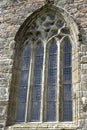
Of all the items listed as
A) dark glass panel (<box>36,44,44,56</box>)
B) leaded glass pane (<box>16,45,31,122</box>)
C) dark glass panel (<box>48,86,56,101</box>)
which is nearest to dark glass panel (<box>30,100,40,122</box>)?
leaded glass pane (<box>16,45,31,122</box>)

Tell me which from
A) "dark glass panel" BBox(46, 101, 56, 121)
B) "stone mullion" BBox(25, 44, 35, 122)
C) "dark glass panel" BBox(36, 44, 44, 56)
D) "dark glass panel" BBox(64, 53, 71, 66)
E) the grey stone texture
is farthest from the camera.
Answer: "dark glass panel" BBox(36, 44, 44, 56)

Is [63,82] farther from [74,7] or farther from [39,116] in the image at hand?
[74,7]

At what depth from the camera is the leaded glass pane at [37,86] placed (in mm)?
6807

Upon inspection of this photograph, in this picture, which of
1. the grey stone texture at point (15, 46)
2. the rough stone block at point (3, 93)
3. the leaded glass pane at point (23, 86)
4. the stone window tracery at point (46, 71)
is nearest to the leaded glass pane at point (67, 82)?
the stone window tracery at point (46, 71)

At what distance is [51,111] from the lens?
6750mm

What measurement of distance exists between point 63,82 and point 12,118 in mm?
1660

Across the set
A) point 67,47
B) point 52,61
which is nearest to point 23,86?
point 52,61

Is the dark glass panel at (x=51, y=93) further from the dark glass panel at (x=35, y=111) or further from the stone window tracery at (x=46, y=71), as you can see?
the dark glass panel at (x=35, y=111)

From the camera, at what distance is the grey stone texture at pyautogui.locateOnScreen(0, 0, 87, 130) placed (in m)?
6.36

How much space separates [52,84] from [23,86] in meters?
0.82

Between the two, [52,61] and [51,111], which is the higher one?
[52,61]

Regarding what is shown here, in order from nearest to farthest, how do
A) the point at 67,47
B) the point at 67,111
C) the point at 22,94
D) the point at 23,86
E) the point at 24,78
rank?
the point at 67,111 < the point at 22,94 < the point at 23,86 < the point at 24,78 < the point at 67,47

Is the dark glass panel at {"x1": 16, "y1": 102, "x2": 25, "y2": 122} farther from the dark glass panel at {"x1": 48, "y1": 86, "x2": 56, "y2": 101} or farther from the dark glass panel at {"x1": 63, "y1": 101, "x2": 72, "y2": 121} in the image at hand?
the dark glass panel at {"x1": 63, "y1": 101, "x2": 72, "y2": 121}

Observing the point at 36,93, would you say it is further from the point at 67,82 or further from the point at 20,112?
the point at 67,82
